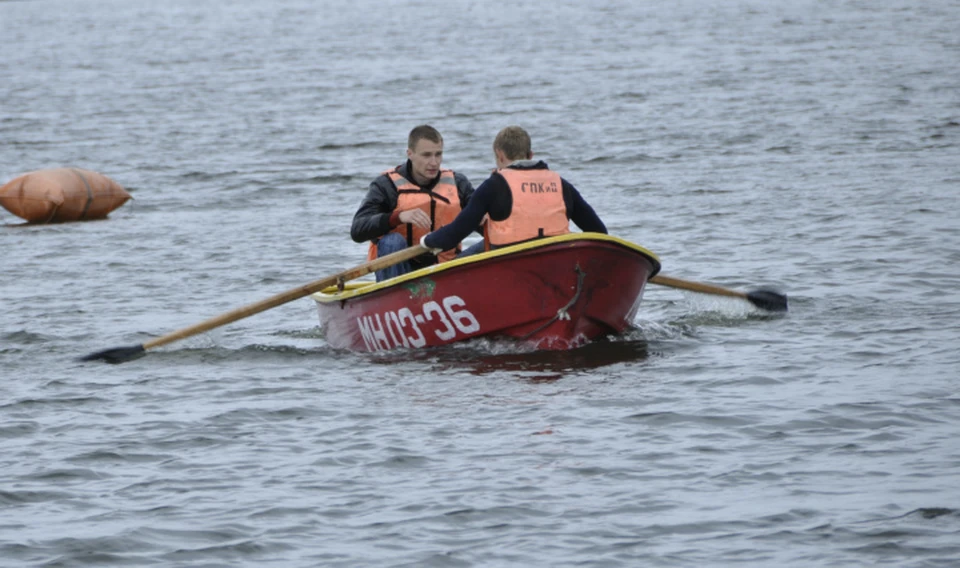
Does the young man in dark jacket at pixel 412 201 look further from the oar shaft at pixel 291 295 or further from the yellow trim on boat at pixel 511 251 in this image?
the yellow trim on boat at pixel 511 251

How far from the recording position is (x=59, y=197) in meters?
17.4

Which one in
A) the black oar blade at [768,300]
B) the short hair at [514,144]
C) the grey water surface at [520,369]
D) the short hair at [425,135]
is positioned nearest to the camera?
the grey water surface at [520,369]

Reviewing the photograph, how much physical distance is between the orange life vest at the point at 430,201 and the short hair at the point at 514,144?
94 centimetres

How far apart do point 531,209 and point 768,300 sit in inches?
91.4

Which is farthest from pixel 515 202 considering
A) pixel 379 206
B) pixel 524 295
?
pixel 379 206

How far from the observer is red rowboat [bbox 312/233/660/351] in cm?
912

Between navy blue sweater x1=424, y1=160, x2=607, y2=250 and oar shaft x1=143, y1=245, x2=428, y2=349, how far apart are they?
0.22 meters

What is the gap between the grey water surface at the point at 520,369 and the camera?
21.5 ft

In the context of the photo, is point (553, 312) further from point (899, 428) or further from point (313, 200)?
point (313, 200)

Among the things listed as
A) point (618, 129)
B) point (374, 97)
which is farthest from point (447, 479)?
point (374, 97)

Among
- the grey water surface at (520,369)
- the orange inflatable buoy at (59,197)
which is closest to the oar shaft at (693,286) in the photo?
the grey water surface at (520,369)

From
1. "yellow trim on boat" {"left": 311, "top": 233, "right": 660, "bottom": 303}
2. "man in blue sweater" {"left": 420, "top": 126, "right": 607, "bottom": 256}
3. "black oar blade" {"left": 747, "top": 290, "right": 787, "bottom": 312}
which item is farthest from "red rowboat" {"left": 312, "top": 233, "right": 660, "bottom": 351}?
"black oar blade" {"left": 747, "top": 290, "right": 787, "bottom": 312}

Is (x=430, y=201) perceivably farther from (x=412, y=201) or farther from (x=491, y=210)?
(x=491, y=210)

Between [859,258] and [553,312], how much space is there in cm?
447
